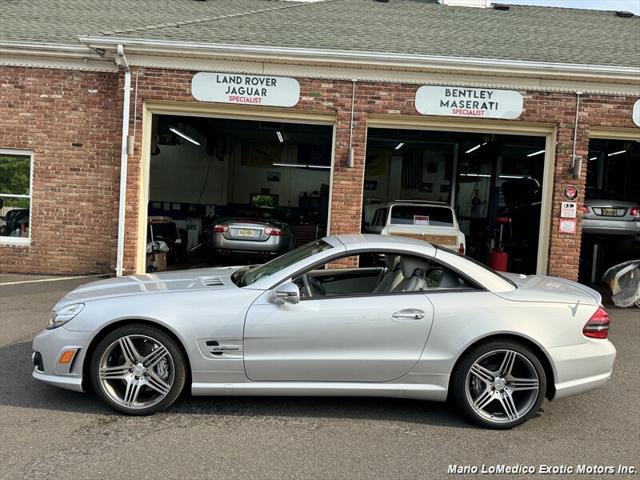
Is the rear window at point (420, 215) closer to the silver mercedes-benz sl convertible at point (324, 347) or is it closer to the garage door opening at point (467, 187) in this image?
the garage door opening at point (467, 187)

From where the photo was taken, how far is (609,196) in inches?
438

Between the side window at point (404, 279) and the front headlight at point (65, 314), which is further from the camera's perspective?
the side window at point (404, 279)

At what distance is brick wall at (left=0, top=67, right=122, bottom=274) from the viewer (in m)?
10.1

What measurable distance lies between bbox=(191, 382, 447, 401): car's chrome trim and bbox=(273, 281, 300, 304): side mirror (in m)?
0.62

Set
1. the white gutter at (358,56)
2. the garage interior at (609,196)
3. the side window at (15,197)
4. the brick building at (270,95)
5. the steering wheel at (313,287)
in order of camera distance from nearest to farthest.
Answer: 1. the steering wheel at (313,287)
2. the white gutter at (358,56)
3. the brick building at (270,95)
4. the side window at (15,197)
5. the garage interior at (609,196)

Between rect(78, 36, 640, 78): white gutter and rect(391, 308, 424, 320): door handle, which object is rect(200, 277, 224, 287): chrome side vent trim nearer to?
rect(391, 308, 424, 320): door handle

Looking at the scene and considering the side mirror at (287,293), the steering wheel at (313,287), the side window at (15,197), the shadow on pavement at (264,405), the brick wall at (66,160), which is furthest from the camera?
the side window at (15,197)

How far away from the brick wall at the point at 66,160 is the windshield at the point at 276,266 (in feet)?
20.7

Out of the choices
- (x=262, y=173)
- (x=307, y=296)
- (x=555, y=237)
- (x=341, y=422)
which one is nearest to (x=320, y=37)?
(x=555, y=237)

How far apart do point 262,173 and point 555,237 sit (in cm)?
1506

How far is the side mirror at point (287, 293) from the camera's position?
3963mm

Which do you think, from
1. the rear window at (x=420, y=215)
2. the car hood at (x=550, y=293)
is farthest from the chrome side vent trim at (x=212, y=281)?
the rear window at (x=420, y=215)

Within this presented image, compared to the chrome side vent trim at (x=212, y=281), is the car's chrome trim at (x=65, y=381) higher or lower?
lower

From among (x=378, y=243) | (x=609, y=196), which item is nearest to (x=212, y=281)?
(x=378, y=243)
